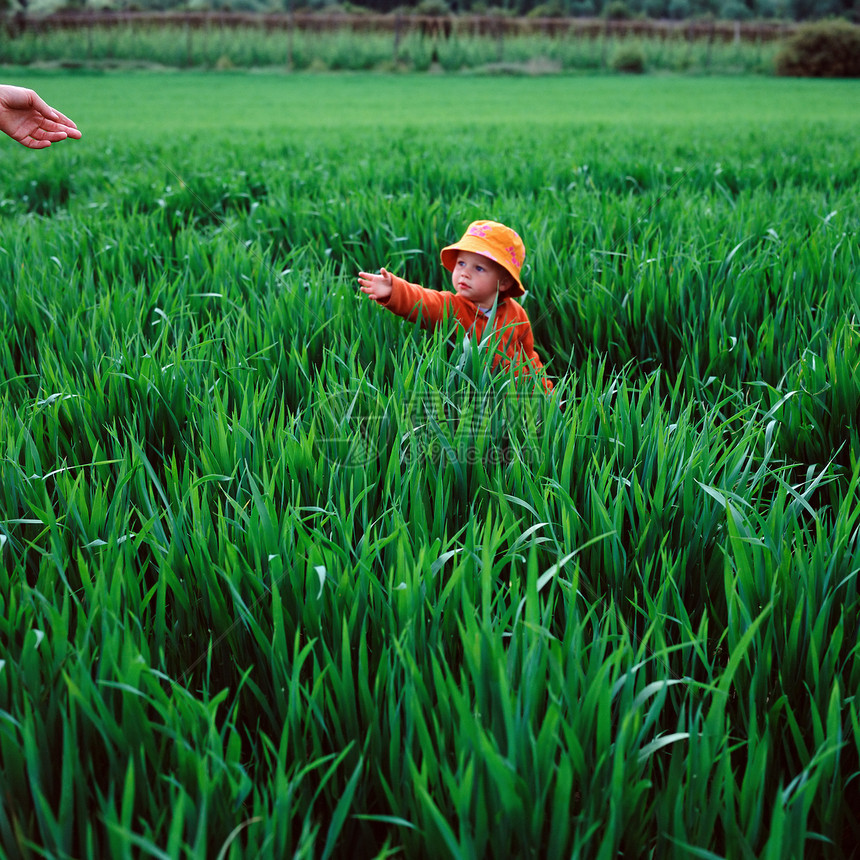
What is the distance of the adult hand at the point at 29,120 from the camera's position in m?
2.06

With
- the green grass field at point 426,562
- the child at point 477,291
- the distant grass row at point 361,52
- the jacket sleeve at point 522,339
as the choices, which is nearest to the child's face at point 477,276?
the child at point 477,291

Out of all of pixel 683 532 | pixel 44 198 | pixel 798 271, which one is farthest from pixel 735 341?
pixel 44 198

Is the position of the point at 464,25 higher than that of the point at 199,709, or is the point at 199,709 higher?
the point at 464,25

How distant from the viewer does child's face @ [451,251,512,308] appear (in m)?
1.99

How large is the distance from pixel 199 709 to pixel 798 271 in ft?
7.37

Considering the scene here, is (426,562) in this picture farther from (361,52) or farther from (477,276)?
(361,52)

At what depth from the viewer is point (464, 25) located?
31422 millimetres

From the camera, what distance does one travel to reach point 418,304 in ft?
6.29

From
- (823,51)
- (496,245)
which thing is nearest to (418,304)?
(496,245)

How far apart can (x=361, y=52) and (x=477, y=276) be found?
31.0 m

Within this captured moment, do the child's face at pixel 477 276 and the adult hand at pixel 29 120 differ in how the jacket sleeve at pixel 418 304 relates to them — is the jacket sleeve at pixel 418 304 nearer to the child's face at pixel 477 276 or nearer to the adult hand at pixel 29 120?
the child's face at pixel 477 276

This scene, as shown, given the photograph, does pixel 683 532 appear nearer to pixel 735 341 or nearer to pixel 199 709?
pixel 199 709

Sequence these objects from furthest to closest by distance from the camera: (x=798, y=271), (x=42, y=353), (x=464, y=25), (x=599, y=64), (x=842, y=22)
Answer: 1. (x=464, y=25)
2. (x=599, y=64)
3. (x=842, y=22)
4. (x=798, y=271)
5. (x=42, y=353)

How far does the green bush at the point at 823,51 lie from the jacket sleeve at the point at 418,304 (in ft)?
93.6
